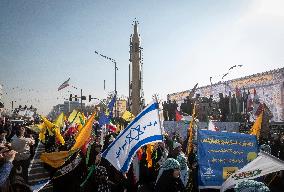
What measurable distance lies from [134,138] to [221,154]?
5.54ft

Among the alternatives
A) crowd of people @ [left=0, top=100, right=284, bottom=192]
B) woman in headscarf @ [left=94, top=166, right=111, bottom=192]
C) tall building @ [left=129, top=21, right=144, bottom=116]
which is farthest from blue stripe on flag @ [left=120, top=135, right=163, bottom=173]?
tall building @ [left=129, top=21, right=144, bottom=116]

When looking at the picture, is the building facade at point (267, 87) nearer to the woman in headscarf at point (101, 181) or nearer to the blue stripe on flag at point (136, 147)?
the blue stripe on flag at point (136, 147)

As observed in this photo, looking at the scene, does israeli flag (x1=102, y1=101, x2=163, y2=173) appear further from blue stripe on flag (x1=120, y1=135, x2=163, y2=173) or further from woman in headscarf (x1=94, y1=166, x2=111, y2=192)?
woman in headscarf (x1=94, y1=166, x2=111, y2=192)

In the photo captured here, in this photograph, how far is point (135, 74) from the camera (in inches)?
1766

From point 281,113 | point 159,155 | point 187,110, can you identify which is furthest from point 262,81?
point 159,155

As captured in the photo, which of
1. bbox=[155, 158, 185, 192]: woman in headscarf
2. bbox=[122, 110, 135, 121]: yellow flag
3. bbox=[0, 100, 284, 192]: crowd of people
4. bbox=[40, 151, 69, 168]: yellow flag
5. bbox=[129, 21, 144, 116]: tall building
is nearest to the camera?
bbox=[0, 100, 284, 192]: crowd of people

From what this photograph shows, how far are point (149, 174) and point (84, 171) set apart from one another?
6.80 ft

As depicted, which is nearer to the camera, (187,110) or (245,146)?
(245,146)

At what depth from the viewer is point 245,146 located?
6496 millimetres

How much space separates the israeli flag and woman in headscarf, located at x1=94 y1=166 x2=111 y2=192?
369mm

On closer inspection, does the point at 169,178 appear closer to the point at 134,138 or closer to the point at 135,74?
the point at 134,138

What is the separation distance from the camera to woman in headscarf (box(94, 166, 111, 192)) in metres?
6.19

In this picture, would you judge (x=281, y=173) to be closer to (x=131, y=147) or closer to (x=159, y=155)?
(x=131, y=147)

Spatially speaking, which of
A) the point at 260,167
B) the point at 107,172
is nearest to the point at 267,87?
the point at 107,172
